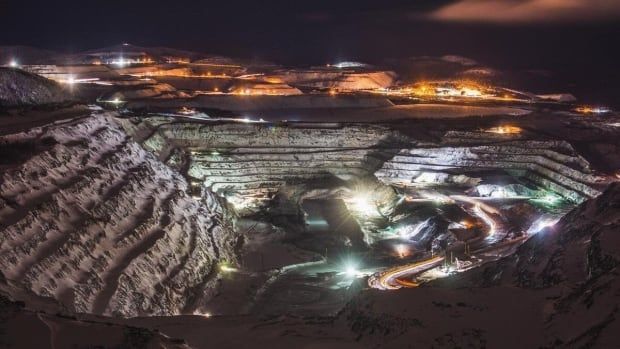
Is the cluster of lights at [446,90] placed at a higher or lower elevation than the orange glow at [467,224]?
higher

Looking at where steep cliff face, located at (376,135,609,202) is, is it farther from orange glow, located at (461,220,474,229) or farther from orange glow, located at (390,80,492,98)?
orange glow, located at (390,80,492,98)

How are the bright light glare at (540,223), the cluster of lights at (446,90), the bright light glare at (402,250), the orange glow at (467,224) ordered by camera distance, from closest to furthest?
the bright light glare at (402,250)
the bright light glare at (540,223)
the orange glow at (467,224)
the cluster of lights at (446,90)

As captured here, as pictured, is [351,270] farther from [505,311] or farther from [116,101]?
[116,101]

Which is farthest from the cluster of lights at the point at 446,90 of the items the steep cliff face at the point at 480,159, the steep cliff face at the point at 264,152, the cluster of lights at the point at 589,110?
the steep cliff face at the point at 264,152

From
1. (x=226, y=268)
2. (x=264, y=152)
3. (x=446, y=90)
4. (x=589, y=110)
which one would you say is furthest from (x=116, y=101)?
(x=589, y=110)

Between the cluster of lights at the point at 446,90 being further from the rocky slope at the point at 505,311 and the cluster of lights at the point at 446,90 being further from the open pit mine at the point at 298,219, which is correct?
the rocky slope at the point at 505,311

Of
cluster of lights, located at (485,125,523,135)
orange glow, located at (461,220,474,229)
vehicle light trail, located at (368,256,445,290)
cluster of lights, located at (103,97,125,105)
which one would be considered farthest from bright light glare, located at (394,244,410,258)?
cluster of lights, located at (103,97,125,105)
